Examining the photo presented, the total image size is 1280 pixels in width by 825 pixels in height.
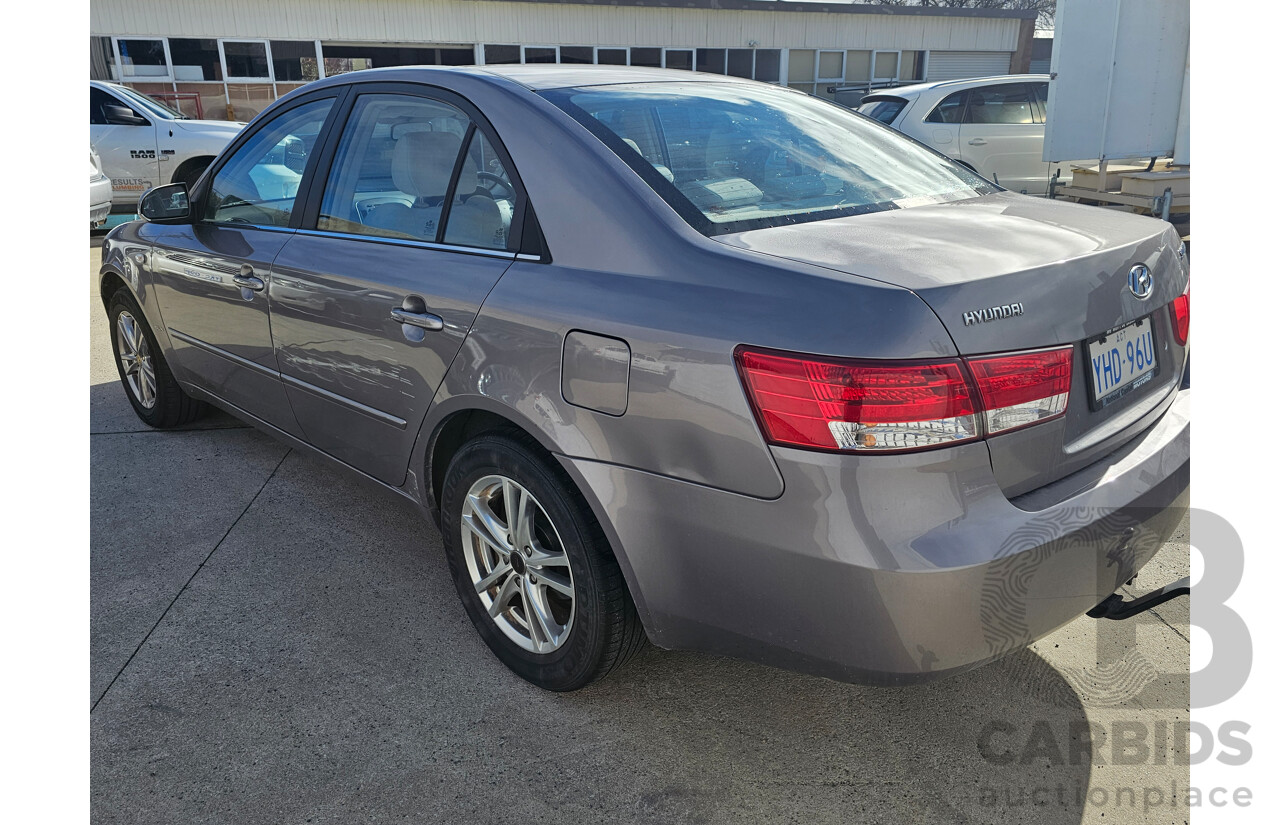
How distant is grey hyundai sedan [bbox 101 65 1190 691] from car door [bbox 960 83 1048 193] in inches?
321

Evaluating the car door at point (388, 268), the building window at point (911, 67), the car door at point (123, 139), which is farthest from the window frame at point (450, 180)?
the building window at point (911, 67)

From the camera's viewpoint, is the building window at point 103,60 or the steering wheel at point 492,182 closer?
the steering wheel at point 492,182

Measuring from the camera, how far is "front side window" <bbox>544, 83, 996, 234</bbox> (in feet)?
7.27

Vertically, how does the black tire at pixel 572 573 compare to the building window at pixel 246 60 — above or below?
below

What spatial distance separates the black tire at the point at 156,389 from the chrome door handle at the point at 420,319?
2222 mm

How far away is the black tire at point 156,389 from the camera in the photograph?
4.27 meters

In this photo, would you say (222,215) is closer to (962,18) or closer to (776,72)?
(776,72)

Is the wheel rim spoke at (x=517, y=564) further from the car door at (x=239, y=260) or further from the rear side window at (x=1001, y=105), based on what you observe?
the rear side window at (x=1001, y=105)

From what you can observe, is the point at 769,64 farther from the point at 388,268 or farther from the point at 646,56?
the point at 388,268

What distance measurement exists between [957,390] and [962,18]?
98.4 ft

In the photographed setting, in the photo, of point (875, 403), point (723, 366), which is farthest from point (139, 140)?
point (875, 403)

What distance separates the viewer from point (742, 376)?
70.8 inches

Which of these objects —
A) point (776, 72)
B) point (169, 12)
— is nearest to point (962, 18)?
point (776, 72)

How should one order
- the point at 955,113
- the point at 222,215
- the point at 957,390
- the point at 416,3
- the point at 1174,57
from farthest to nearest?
the point at 416,3
the point at 955,113
the point at 1174,57
the point at 222,215
the point at 957,390
